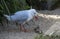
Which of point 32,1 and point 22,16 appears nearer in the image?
point 22,16

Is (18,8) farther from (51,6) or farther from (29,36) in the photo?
(51,6)

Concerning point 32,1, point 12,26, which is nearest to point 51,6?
point 32,1

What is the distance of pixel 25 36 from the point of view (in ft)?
14.6

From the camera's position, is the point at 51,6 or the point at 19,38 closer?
the point at 19,38

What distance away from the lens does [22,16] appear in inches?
189

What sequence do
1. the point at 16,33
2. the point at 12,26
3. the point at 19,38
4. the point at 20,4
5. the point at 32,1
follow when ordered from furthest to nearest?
the point at 32,1, the point at 20,4, the point at 12,26, the point at 16,33, the point at 19,38

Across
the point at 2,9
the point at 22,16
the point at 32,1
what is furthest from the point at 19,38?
the point at 32,1

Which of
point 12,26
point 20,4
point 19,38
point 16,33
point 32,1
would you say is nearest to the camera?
point 19,38

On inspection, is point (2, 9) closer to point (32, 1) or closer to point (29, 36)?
point (29, 36)

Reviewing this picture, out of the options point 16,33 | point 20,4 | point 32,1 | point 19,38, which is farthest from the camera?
point 32,1

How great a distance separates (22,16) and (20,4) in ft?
3.66

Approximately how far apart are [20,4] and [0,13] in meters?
1.09

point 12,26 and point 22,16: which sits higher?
point 22,16

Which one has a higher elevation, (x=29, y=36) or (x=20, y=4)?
(x=20, y=4)
